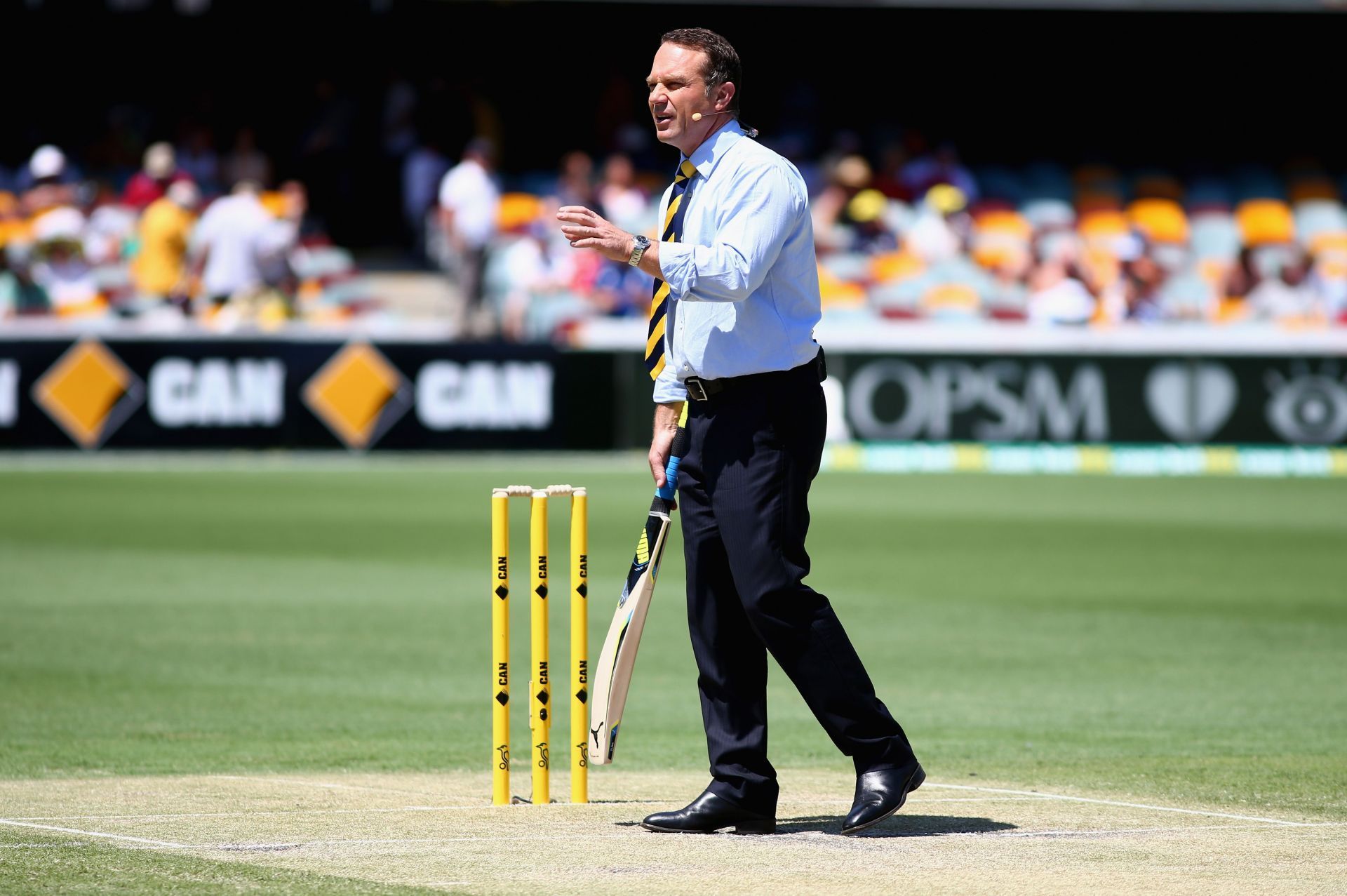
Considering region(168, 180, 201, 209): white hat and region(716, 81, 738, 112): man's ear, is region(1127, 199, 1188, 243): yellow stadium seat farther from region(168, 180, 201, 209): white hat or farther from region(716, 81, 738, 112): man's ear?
region(716, 81, 738, 112): man's ear

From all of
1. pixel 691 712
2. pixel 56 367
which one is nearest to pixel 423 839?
pixel 691 712

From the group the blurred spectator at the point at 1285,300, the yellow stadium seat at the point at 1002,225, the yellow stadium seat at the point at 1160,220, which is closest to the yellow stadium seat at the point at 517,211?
the yellow stadium seat at the point at 1002,225

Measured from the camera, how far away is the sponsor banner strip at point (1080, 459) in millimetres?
22406

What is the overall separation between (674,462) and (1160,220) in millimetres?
23534

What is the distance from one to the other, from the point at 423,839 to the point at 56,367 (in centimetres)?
1603

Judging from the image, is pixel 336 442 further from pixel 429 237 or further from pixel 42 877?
pixel 42 877

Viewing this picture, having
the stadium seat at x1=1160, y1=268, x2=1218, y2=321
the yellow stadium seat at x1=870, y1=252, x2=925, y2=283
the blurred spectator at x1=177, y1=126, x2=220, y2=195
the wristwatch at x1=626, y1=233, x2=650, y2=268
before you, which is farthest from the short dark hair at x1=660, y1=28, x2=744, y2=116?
the blurred spectator at x1=177, y1=126, x2=220, y2=195

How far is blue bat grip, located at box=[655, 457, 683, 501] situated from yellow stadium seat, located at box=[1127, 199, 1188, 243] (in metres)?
22.6

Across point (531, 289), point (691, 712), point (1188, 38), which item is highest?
point (1188, 38)

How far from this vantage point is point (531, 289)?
23359mm

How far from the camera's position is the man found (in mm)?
5855

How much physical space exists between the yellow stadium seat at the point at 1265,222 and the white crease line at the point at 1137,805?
2222 centimetres

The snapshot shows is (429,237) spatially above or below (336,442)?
above

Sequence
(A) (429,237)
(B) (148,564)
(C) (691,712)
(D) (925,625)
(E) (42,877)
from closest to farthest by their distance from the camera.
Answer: (E) (42,877), (C) (691,712), (D) (925,625), (B) (148,564), (A) (429,237)
